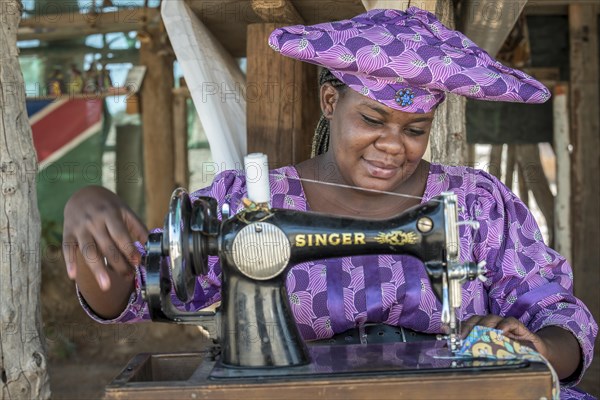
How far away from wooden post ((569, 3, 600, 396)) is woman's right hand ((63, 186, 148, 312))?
16.8 feet

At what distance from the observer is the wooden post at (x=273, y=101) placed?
10.6 ft

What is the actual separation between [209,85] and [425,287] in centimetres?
119

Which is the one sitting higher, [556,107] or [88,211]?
[556,107]

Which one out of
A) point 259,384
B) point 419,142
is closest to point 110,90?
point 419,142

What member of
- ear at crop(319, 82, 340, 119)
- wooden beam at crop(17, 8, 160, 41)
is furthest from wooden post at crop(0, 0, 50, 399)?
wooden beam at crop(17, 8, 160, 41)

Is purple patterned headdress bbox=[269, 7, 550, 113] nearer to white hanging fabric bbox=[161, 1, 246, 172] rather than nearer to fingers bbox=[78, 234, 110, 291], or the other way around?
fingers bbox=[78, 234, 110, 291]

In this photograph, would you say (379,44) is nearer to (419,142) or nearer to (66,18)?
(419,142)

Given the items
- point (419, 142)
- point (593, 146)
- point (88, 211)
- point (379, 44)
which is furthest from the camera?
point (593, 146)

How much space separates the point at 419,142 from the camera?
2406mm

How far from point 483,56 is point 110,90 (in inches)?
191

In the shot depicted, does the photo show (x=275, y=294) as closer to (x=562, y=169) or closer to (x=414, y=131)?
(x=414, y=131)

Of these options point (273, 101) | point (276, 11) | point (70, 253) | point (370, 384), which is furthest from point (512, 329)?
point (276, 11)

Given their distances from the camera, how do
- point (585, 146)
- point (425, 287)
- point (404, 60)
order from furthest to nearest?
1. point (585, 146)
2. point (425, 287)
3. point (404, 60)

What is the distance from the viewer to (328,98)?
2.57 meters
